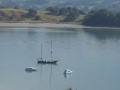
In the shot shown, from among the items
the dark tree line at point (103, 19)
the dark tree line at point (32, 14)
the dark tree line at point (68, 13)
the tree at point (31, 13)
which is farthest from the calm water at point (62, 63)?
the dark tree line at point (68, 13)

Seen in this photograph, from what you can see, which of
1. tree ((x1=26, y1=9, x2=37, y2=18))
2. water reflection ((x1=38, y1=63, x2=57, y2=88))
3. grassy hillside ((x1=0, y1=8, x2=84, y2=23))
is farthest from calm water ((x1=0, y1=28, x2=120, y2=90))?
tree ((x1=26, y1=9, x2=37, y2=18))

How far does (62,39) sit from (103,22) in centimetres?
3042

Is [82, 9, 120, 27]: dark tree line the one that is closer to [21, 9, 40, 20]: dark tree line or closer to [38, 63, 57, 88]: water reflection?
[21, 9, 40, 20]: dark tree line

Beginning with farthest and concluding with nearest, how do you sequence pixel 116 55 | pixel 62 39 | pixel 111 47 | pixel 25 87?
pixel 62 39 → pixel 111 47 → pixel 116 55 → pixel 25 87

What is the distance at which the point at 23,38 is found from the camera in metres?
76.1

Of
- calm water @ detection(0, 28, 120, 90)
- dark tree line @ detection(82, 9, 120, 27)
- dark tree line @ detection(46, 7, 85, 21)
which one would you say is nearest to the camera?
calm water @ detection(0, 28, 120, 90)

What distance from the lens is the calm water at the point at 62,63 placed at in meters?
39.2

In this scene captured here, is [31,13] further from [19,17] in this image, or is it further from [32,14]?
[19,17]

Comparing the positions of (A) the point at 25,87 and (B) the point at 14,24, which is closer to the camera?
(A) the point at 25,87

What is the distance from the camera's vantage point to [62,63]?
50.0m

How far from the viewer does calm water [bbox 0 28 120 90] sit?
3925 cm

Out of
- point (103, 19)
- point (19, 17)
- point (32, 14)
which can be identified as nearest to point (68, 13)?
point (32, 14)

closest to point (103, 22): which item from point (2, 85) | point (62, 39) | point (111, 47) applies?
point (62, 39)

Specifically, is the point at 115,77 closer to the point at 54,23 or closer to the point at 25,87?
the point at 25,87
